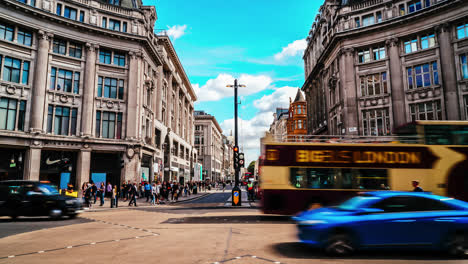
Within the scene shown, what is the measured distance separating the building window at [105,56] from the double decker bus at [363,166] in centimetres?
2764

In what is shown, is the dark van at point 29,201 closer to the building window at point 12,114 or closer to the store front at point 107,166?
the building window at point 12,114

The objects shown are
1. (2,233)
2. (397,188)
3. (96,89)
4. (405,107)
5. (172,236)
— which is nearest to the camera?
(172,236)

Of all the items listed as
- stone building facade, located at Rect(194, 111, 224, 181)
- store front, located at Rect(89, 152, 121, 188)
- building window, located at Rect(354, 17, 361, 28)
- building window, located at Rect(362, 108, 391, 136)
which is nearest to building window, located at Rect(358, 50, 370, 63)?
building window, located at Rect(354, 17, 361, 28)

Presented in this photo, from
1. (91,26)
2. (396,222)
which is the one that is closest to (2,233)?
(396,222)

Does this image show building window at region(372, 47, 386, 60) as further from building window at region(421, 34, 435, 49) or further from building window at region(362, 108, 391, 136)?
building window at region(362, 108, 391, 136)

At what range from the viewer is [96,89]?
33812 mm

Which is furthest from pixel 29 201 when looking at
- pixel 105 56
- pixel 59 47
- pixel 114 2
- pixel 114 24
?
pixel 114 2

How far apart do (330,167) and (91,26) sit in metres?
30.2

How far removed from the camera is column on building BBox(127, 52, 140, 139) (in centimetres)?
3446

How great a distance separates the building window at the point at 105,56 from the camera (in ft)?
114

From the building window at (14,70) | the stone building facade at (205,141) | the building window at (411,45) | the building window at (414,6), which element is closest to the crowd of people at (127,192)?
the building window at (14,70)

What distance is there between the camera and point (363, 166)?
13.1 metres

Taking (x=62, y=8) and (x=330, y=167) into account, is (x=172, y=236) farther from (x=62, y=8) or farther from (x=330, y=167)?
(x=62, y=8)

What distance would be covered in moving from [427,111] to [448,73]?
3814 millimetres
